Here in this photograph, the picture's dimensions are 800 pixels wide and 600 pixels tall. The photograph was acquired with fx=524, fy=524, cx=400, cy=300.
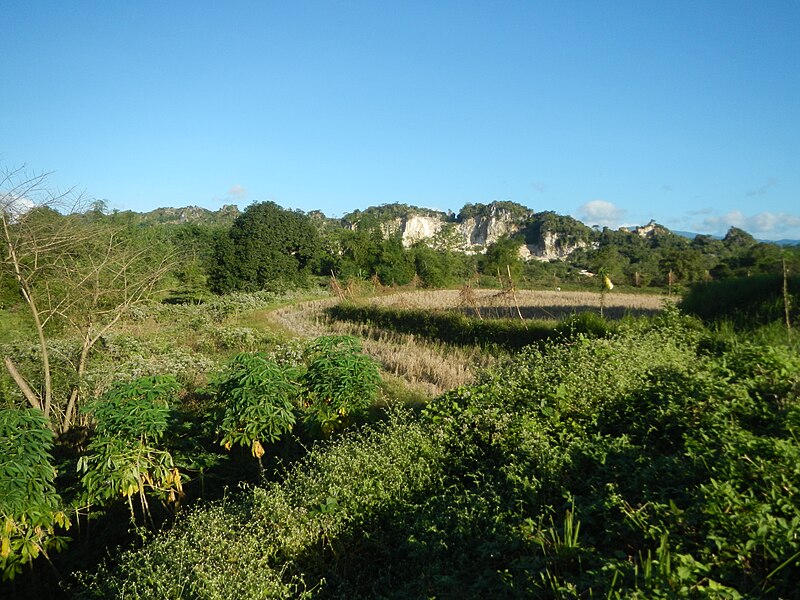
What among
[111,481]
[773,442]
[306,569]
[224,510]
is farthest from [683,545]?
[111,481]

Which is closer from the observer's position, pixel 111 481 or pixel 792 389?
pixel 792 389

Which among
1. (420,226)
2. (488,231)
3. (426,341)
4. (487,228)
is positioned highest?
(420,226)

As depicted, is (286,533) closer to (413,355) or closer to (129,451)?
(129,451)

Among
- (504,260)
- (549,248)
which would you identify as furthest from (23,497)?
(549,248)

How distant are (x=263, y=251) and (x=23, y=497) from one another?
3093cm

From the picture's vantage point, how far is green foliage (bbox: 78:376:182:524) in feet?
17.9

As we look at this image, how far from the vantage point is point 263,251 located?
114 ft

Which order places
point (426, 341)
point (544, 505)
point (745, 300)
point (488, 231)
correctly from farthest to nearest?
point (488, 231) < point (426, 341) < point (745, 300) < point (544, 505)

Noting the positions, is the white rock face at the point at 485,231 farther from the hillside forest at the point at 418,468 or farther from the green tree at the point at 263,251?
the hillside forest at the point at 418,468

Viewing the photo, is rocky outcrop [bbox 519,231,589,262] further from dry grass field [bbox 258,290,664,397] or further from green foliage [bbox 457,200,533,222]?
dry grass field [bbox 258,290,664,397]

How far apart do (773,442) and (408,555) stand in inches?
102

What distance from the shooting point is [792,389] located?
447cm

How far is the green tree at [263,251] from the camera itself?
34.1m

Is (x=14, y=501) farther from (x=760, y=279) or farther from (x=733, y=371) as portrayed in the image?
(x=760, y=279)
